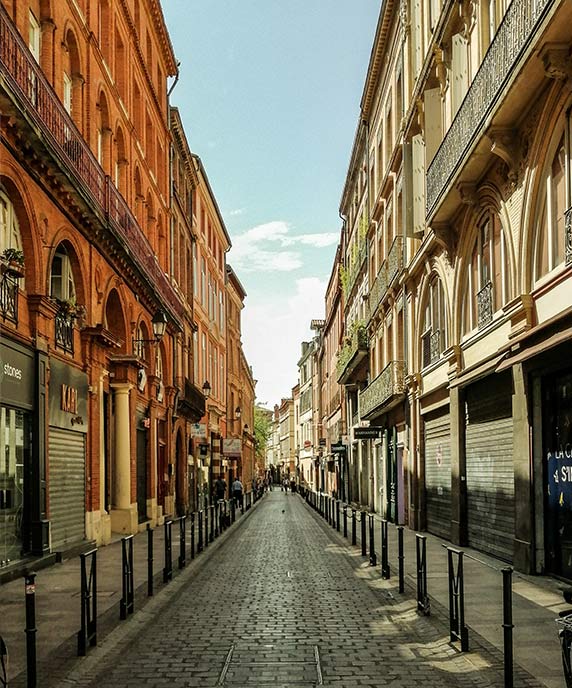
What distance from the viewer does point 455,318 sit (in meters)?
19.1

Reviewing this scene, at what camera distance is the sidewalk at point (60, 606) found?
327 inches

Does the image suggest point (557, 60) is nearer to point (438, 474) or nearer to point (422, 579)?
point (422, 579)

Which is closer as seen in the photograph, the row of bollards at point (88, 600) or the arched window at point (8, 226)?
the row of bollards at point (88, 600)

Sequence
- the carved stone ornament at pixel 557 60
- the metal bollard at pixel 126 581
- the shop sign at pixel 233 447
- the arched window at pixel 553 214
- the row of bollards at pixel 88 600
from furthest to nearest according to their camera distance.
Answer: the shop sign at pixel 233 447
the arched window at pixel 553 214
the carved stone ornament at pixel 557 60
the metal bollard at pixel 126 581
the row of bollards at pixel 88 600

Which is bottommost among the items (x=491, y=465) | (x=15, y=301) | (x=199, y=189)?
(x=491, y=465)

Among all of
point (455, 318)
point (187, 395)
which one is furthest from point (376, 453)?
point (455, 318)

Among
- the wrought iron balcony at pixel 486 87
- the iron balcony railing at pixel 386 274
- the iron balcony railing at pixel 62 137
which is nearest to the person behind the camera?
the wrought iron balcony at pixel 486 87

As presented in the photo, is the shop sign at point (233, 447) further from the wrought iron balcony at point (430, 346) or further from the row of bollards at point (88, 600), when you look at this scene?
the row of bollards at point (88, 600)

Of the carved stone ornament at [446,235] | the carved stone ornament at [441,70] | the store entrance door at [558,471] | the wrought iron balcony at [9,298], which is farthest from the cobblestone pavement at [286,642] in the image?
the carved stone ornament at [441,70]

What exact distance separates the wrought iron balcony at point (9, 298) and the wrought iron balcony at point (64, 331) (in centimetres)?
241

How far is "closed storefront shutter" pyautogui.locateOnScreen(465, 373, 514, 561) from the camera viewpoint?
50.5 feet

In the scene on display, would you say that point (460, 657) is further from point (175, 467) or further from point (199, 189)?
A: point (199, 189)

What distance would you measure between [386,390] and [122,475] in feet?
29.2

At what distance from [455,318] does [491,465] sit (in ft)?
12.1
